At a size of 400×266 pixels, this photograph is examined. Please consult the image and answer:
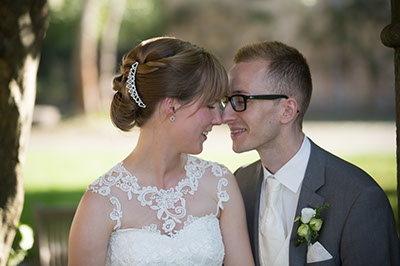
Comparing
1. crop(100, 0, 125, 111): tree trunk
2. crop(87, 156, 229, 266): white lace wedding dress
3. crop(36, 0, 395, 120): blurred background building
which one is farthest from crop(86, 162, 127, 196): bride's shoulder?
crop(100, 0, 125, 111): tree trunk

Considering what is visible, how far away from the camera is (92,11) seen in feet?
59.4

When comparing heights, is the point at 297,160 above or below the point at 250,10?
below

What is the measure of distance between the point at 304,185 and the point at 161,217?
34.3 inches

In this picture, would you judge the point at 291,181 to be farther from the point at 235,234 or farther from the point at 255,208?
the point at 235,234

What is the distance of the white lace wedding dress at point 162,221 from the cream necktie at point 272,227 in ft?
1.11

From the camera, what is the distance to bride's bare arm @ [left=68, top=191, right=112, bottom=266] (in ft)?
8.54

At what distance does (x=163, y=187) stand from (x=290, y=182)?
2.63ft

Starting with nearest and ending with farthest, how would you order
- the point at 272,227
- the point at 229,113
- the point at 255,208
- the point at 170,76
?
the point at 170,76 < the point at 272,227 < the point at 255,208 < the point at 229,113

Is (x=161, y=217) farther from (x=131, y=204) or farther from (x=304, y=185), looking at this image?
(x=304, y=185)

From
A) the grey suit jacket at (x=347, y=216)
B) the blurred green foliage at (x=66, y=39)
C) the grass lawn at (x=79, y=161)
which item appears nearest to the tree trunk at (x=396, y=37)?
the grey suit jacket at (x=347, y=216)

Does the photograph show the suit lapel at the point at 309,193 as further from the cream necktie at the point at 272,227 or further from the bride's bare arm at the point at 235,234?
the bride's bare arm at the point at 235,234

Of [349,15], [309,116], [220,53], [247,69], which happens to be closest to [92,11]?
[220,53]

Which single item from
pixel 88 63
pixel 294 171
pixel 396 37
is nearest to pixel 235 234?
pixel 294 171

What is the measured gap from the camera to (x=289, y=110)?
3.20 meters
